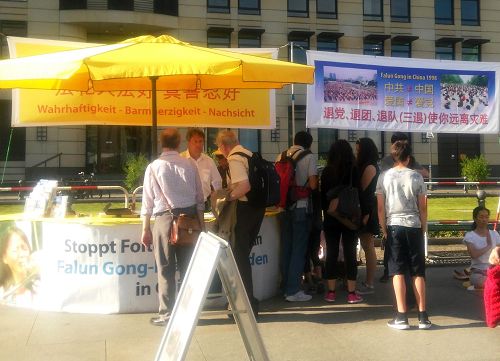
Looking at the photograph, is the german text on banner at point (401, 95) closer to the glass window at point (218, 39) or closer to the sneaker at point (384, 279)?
the sneaker at point (384, 279)

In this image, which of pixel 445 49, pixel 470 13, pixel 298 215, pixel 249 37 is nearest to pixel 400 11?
pixel 445 49

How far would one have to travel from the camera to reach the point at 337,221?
695 centimetres

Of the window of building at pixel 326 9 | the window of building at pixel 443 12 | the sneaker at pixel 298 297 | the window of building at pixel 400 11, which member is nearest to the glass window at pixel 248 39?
the window of building at pixel 326 9

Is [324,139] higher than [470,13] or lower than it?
lower

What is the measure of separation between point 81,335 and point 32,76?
8.55 ft

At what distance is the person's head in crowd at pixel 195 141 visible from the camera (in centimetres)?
732

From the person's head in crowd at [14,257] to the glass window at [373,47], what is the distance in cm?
3013

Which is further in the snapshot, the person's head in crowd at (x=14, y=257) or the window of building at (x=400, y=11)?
the window of building at (x=400, y=11)

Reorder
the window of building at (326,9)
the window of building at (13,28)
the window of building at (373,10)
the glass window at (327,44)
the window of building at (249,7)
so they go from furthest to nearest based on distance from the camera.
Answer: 1. the window of building at (373,10)
2. the window of building at (326,9)
3. the glass window at (327,44)
4. the window of building at (249,7)
5. the window of building at (13,28)

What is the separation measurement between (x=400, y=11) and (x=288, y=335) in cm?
3282

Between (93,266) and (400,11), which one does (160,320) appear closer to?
(93,266)

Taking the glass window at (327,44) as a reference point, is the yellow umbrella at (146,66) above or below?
below

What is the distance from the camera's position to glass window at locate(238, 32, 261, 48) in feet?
109

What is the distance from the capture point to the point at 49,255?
6.88 m
